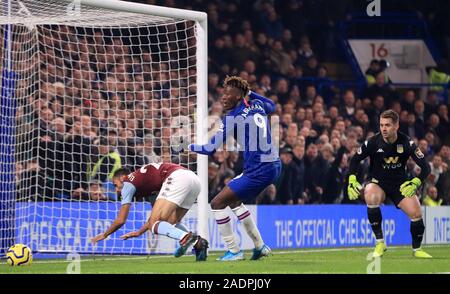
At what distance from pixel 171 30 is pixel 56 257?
4.04 m

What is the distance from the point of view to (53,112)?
16.5 m

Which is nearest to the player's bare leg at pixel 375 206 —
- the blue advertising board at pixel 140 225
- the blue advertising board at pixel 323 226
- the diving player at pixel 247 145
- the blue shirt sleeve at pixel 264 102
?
the diving player at pixel 247 145

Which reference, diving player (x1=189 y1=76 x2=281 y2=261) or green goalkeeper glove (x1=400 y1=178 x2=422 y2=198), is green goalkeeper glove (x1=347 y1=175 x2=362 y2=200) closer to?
green goalkeeper glove (x1=400 y1=178 x2=422 y2=198)

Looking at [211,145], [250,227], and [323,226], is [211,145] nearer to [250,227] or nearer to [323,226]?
[250,227]

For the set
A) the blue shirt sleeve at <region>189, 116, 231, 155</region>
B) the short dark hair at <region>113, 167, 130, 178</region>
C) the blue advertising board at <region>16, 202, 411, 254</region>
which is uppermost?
the blue shirt sleeve at <region>189, 116, 231, 155</region>

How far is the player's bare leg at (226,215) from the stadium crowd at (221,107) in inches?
114

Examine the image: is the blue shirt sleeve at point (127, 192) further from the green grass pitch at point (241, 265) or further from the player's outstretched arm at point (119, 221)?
the green grass pitch at point (241, 265)

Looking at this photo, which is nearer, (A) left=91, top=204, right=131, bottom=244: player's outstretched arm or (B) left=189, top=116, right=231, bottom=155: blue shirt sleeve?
(A) left=91, top=204, right=131, bottom=244: player's outstretched arm

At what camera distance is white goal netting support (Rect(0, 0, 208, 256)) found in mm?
14961

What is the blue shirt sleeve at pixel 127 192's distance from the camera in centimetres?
1309

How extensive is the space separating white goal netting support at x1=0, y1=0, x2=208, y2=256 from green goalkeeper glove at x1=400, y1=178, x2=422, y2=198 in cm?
251

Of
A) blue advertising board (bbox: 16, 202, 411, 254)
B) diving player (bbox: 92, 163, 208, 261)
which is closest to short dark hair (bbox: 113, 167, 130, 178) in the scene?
blue advertising board (bbox: 16, 202, 411, 254)

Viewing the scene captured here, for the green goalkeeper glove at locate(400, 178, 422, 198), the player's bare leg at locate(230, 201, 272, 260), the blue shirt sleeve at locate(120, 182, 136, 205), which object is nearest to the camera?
the blue shirt sleeve at locate(120, 182, 136, 205)
